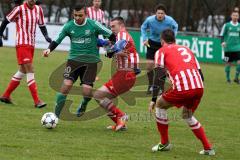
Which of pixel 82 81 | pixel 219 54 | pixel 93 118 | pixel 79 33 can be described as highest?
pixel 79 33

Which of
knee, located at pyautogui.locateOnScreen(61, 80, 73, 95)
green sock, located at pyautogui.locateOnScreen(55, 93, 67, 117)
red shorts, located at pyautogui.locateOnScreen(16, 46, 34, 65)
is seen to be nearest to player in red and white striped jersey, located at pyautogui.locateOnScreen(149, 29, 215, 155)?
knee, located at pyautogui.locateOnScreen(61, 80, 73, 95)

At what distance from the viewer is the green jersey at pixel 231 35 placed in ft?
65.3

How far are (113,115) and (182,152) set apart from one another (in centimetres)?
189

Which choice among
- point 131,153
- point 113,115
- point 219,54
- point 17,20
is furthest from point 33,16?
point 219,54

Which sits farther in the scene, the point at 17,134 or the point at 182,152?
the point at 17,134

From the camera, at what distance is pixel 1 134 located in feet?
30.8

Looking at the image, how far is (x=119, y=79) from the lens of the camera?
1034 centimetres

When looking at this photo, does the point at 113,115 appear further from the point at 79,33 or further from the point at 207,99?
the point at 207,99

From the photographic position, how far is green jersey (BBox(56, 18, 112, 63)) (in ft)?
34.2

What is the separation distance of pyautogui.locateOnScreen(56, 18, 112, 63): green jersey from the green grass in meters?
1.16

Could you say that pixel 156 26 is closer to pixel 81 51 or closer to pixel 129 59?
pixel 129 59

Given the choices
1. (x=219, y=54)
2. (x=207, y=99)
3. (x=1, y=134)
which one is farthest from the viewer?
(x=219, y=54)

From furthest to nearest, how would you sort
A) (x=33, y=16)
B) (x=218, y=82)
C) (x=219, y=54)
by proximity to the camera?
(x=219, y=54) < (x=218, y=82) < (x=33, y=16)

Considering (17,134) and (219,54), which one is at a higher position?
(17,134)
